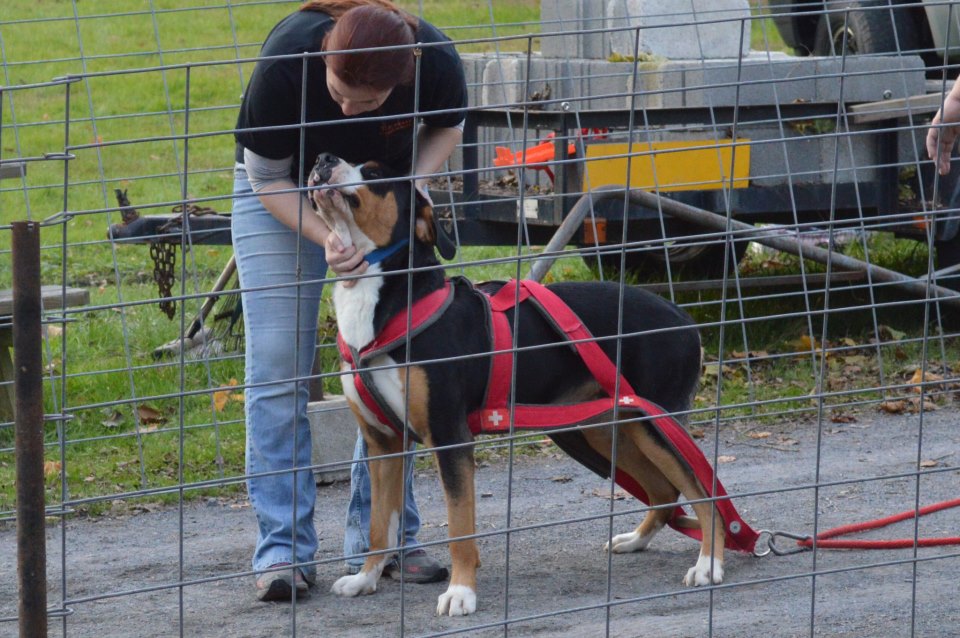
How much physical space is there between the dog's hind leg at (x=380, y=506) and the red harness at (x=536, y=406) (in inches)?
4.7

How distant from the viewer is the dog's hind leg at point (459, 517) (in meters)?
3.50

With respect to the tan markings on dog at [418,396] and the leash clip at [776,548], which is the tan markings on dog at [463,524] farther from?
the leash clip at [776,548]

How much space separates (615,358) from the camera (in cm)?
384

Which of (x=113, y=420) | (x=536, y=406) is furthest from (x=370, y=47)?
(x=113, y=420)

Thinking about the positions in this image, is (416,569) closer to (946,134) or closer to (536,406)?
(536,406)

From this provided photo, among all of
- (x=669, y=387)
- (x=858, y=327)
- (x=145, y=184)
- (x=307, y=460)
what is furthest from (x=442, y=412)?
(x=145, y=184)

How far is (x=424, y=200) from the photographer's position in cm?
357

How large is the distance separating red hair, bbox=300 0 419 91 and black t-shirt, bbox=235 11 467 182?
4.5 inches

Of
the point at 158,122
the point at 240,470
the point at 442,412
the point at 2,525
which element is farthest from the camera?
the point at 158,122

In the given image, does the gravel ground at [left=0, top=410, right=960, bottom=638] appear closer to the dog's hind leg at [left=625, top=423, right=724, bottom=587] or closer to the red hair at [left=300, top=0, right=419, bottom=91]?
the dog's hind leg at [left=625, top=423, right=724, bottom=587]

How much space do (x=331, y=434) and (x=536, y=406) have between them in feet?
5.67

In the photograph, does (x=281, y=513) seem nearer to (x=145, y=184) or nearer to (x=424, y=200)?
(x=424, y=200)

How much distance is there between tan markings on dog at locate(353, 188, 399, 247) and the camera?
11.3 feet

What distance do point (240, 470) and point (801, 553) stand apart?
2.28 meters
